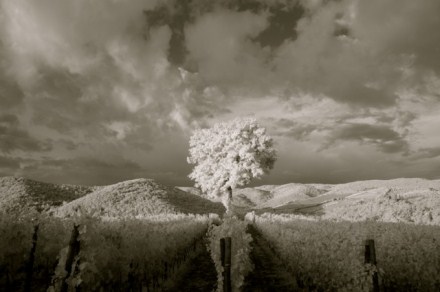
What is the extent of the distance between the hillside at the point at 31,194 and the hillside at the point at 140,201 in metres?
5.34

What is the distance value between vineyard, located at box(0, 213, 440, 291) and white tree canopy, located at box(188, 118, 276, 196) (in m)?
30.0

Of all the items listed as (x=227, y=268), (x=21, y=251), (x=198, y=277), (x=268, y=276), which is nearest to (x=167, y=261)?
(x=198, y=277)

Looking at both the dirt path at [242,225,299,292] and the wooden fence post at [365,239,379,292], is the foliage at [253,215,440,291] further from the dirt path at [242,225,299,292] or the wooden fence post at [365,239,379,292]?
the dirt path at [242,225,299,292]

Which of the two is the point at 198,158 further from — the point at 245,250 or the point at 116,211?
the point at 245,250

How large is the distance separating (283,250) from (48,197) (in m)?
53.4

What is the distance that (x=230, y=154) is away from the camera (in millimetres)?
51125

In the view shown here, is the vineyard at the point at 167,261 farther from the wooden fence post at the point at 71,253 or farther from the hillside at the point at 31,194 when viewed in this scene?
the hillside at the point at 31,194

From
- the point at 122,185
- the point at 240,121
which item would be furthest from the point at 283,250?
the point at 122,185

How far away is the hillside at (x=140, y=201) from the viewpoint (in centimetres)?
5107

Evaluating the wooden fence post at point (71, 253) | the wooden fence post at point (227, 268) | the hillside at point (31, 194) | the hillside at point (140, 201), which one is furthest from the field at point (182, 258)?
the hillside at point (31, 194)

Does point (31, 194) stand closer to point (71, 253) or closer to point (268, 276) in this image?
point (268, 276)

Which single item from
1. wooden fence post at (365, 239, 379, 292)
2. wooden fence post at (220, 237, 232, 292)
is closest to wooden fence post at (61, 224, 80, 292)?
wooden fence post at (220, 237, 232, 292)

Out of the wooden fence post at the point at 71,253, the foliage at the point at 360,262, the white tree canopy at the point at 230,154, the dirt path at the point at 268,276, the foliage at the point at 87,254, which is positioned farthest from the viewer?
the white tree canopy at the point at 230,154

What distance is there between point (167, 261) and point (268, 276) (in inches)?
201
